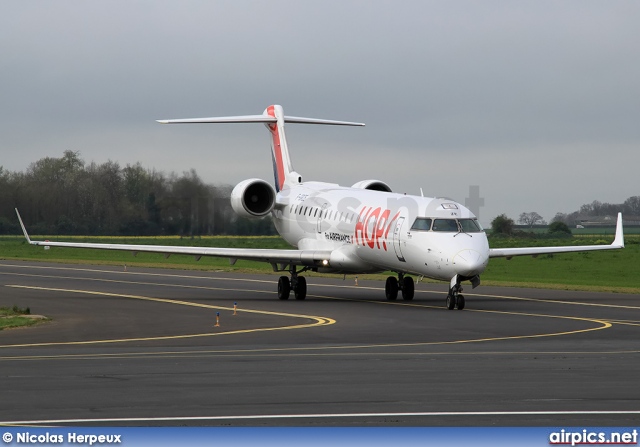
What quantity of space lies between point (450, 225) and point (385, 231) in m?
2.79

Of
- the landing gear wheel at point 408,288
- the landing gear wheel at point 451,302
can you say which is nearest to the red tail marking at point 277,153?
the landing gear wheel at point 408,288

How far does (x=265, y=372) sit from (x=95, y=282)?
34.7 m

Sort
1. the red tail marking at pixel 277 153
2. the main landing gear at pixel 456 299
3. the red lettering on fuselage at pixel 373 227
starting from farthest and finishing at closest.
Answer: the red tail marking at pixel 277 153, the red lettering on fuselage at pixel 373 227, the main landing gear at pixel 456 299

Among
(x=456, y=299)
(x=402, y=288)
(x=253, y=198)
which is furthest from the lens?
(x=253, y=198)

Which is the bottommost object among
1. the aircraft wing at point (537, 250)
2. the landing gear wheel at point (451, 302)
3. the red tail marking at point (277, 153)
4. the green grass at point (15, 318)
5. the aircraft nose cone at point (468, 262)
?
the green grass at point (15, 318)

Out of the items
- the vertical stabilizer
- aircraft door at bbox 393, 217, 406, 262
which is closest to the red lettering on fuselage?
aircraft door at bbox 393, 217, 406, 262

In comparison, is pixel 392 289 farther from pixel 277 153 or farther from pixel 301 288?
pixel 277 153

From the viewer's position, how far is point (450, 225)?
3444cm

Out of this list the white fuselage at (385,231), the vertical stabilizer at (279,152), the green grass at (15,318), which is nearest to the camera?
the green grass at (15,318)

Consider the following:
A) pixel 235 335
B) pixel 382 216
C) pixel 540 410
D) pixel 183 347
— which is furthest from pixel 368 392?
pixel 382 216

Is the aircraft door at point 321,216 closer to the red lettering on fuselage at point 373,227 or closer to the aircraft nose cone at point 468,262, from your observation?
the red lettering on fuselage at point 373,227

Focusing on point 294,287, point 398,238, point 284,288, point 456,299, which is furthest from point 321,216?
point 456,299

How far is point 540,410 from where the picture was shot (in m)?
13.6

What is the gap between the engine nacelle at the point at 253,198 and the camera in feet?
144
